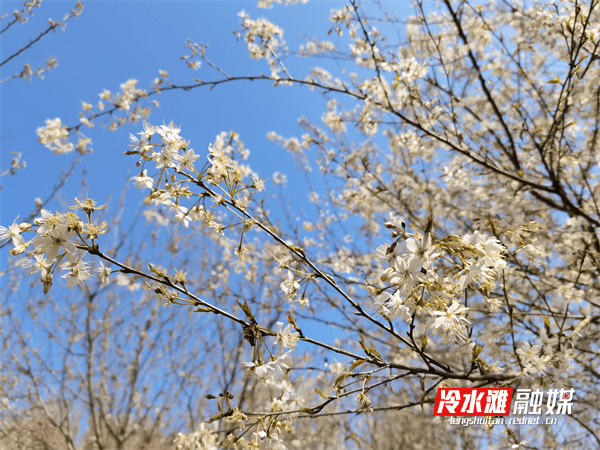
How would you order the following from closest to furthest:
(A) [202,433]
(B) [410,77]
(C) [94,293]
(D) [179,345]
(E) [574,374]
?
1. (A) [202,433]
2. (E) [574,374]
3. (B) [410,77]
4. (C) [94,293]
5. (D) [179,345]

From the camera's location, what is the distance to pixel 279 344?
50.8 inches

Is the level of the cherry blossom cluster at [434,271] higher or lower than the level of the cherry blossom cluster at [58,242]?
higher

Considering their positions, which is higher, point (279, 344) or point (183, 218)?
point (183, 218)

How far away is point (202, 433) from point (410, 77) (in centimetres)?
309

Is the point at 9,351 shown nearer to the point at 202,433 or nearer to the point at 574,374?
the point at 202,433

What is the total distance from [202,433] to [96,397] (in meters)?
2.99

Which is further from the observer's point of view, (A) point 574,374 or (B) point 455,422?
(A) point 574,374

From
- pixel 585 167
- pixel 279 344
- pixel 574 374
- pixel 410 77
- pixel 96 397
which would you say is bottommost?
pixel 96 397

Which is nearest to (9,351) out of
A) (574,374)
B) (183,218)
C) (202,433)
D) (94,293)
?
(94,293)

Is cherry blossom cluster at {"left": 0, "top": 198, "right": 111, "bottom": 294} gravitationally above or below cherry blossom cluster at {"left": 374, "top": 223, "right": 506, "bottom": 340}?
below

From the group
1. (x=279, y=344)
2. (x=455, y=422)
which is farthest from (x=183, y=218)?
(x=455, y=422)

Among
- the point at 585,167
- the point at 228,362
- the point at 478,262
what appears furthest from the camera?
the point at 228,362

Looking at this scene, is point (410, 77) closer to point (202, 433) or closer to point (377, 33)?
point (377, 33)

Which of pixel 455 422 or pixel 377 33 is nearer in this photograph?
pixel 455 422
